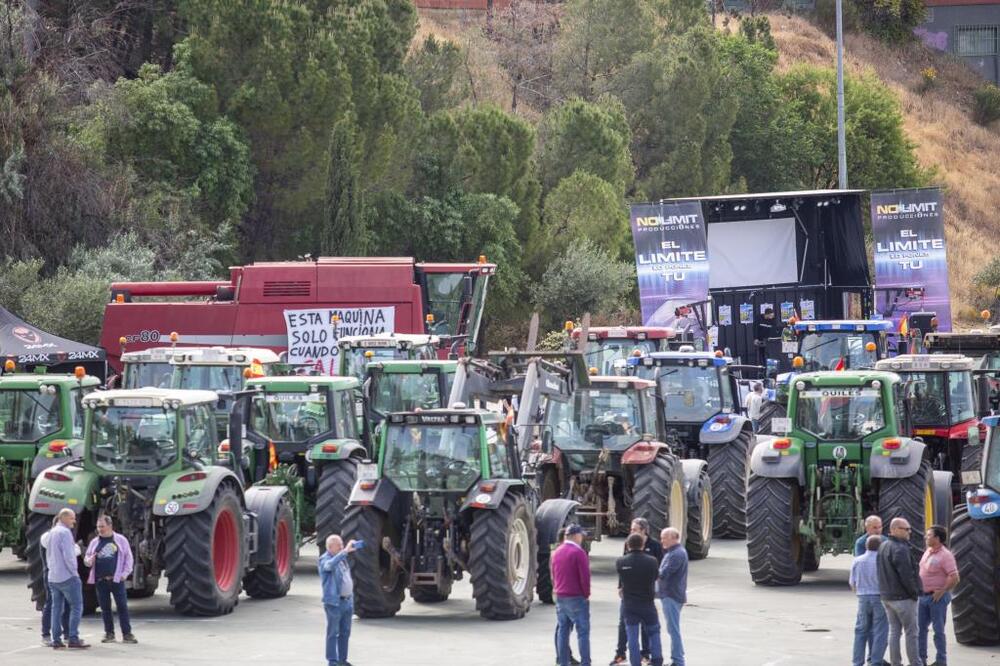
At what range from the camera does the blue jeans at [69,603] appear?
51.3 feet

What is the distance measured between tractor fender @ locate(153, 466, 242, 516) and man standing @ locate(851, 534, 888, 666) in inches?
248

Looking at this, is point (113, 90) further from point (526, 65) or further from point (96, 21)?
point (526, 65)

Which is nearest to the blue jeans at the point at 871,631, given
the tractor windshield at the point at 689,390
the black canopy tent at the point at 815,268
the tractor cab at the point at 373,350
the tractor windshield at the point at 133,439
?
the tractor windshield at the point at 133,439

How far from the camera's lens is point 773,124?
227ft

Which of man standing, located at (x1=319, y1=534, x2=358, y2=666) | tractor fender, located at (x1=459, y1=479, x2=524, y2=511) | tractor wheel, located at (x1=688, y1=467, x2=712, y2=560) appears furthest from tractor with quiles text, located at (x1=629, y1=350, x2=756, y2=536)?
man standing, located at (x1=319, y1=534, x2=358, y2=666)

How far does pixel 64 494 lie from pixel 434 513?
359 cm

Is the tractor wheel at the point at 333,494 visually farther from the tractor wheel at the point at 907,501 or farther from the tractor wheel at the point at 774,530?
the tractor wheel at the point at 907,501

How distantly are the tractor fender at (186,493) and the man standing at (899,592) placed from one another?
6537 millimetres

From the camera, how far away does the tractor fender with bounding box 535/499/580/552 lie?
17.5 m

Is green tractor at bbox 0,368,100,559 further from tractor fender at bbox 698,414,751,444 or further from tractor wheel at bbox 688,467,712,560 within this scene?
tractor fender at bbox 698,414,751,444

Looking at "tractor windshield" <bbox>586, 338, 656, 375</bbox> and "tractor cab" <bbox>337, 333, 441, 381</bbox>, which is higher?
"tractor cab" <bbox>337, 333, 441, 381</bbox>

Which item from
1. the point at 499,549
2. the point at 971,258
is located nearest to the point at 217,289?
the point at 499,549

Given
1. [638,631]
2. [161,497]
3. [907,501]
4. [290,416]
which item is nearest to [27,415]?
[290,416]

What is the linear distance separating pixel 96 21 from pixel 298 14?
5409 millimetres
